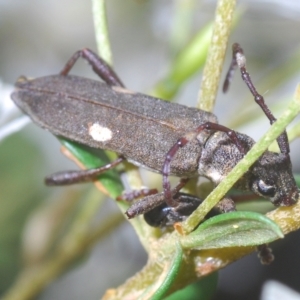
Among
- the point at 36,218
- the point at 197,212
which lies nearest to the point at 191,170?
the point at 197,212

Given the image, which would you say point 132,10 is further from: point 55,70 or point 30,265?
point 30,265

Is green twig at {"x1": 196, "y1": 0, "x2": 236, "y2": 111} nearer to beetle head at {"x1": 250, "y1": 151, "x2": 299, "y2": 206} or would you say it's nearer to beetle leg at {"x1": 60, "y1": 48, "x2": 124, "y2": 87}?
beetle head at {"x1": 250, "y1": 151, "x2": 299, "y2": 206}

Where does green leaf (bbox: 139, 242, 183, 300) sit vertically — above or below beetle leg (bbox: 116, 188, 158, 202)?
below

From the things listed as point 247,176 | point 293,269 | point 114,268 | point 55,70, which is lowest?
point 293,269

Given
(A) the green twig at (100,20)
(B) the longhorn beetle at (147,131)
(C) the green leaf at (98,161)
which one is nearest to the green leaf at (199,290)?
(B) the longhorn beetle at (147,131)

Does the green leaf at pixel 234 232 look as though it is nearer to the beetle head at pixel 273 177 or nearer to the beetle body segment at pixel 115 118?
the beetle head at pixel 273 177

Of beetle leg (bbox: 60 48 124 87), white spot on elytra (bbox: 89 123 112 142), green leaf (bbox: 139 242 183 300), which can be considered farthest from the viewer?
beetle leg (bbox: 60 48 124 87)

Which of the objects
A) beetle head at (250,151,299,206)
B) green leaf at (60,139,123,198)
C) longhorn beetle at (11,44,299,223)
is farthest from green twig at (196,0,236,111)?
green leaf at (60,139,123,198)

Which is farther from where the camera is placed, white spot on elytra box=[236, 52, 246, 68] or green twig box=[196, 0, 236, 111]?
white spot on elytra box=[236, 52, 246, 68]
